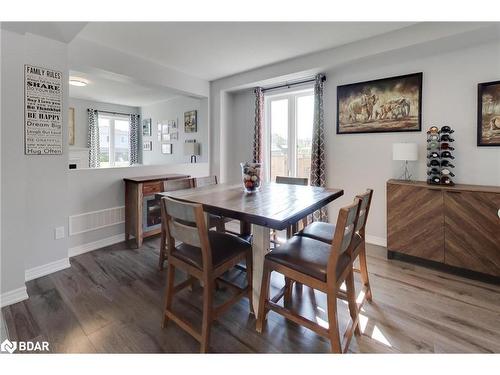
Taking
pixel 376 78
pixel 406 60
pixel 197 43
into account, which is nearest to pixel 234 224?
pixel 197 43

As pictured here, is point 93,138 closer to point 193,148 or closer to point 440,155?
point 193,148

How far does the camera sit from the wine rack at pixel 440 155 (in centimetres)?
264

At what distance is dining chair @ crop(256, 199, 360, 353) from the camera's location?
1.35 m

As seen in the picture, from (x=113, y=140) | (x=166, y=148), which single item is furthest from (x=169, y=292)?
(x=113, y=140)

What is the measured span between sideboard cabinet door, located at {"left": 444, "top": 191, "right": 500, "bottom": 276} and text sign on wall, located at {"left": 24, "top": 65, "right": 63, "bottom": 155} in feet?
12.6

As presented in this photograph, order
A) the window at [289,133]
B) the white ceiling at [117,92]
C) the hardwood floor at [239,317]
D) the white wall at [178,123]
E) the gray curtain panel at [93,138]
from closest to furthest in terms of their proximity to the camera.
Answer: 1. the hardwood floor at [239,317]
2. the window at [289,133]
3. the white ceiling at [117,92]
4. the white wall at [178,123]
5. the gray curtain panel at [93,138]

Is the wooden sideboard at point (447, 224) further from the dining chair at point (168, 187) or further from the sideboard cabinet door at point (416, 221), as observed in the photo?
the dining chair at point (168, 187)

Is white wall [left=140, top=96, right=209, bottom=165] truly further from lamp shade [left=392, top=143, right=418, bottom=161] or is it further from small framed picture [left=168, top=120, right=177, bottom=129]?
lamp shade [left=392, top=143, right=418, bottom=161]

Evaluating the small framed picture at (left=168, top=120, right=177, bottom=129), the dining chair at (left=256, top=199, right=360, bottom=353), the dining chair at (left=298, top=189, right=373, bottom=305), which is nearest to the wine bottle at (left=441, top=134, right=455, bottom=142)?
the dining chair at (left=298, top=189, right=373, bottom=305)

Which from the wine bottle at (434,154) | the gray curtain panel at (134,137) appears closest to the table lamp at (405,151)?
the wine bottle at (434,154)

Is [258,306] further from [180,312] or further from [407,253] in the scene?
[407,253]

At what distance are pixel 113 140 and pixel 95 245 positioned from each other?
13.4ft

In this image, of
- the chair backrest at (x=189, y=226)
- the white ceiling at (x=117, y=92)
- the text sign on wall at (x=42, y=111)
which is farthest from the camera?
the white ceiling at (x=117, y=92)

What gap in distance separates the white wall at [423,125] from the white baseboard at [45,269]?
3346 millimetres
